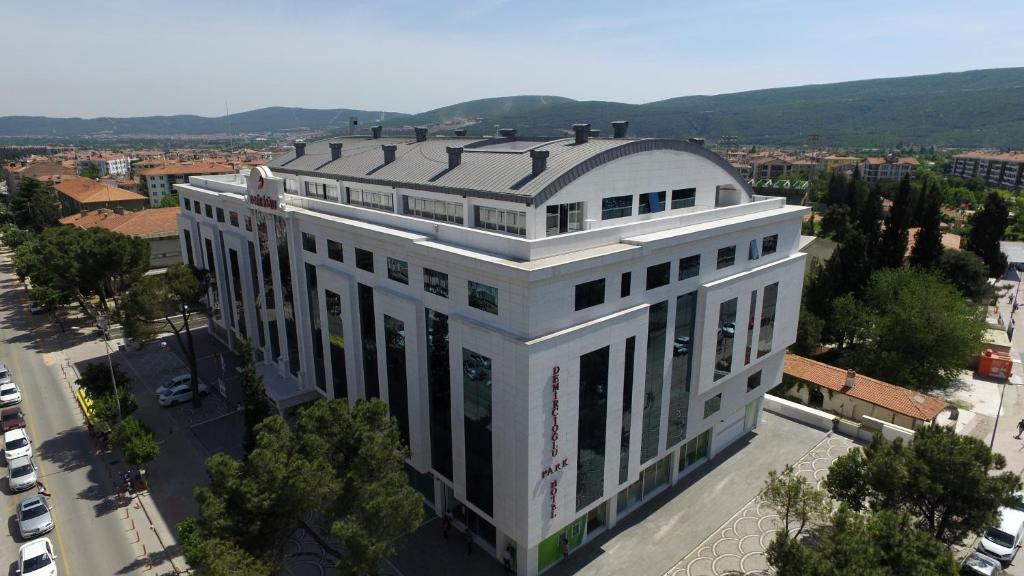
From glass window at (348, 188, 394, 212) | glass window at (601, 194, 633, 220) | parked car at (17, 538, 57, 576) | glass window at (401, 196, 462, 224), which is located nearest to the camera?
parked car at (17, 538, 57, 576)

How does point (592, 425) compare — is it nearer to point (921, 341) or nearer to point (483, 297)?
point (483, 297)

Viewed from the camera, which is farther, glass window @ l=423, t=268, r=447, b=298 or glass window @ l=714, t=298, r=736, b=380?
glass window @ l=714, t=298, r=736, b=380

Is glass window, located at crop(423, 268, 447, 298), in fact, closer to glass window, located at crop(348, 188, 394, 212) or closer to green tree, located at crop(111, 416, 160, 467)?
glass window, located at crop(348, 188, 394, 212)

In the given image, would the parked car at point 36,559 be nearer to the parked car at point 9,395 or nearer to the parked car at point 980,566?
the parked car at point 9,395

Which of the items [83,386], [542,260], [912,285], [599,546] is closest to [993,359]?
[912,285]

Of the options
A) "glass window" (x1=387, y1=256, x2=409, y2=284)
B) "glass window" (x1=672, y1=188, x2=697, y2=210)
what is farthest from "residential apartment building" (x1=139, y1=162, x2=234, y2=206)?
"glass window" (x1=672, y1=188, x2=697, y2=210)

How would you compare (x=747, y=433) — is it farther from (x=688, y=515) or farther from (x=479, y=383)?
(x=479, y=383)

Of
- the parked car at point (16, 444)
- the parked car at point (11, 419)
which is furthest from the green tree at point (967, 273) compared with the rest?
the parked car at point (11, 419)

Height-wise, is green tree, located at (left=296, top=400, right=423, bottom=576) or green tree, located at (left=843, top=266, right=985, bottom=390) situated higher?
green tree, located at (left=296, top=400, right=423, bottom=576)
